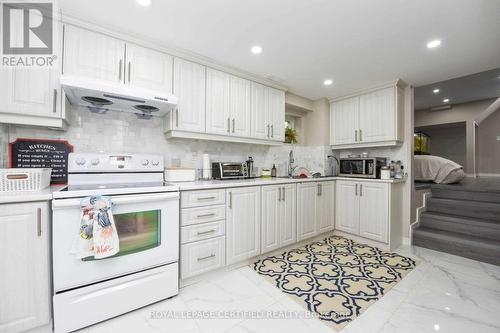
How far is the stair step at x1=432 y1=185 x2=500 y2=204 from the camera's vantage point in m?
3.24

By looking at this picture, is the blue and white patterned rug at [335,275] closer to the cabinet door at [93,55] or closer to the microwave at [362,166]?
the microwave at [362,166]

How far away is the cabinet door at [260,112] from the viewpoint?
9.40ft

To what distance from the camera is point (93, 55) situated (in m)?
1.83

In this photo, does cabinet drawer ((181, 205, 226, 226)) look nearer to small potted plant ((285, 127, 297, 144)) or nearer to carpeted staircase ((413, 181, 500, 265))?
small potted plant ((285, 127, 297, 144))

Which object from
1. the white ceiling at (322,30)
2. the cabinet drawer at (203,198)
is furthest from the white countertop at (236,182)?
the white ceiling at (322,30)

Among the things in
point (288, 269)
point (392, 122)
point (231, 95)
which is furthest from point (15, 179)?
point (392, 122)

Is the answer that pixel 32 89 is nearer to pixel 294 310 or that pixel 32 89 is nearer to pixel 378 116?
pixel 294 310

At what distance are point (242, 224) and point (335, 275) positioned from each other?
110cm

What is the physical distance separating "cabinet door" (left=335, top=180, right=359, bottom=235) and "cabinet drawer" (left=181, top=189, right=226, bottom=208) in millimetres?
2132

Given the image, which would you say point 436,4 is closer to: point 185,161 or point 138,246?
point 185,161

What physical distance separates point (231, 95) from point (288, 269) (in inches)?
85.7

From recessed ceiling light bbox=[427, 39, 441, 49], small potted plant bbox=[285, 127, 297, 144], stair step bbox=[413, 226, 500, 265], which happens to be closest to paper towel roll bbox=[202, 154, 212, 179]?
small potted plant bbox=[285, 127, 297, 144]

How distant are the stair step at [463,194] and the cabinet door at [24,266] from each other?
17.2ft

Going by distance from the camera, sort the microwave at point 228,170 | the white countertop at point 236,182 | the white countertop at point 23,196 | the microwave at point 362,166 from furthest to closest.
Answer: the microwave at point 362,166 → the microwave at point 228,170 → the white countertop at point 236,182 → the white countertop at point 23,196
